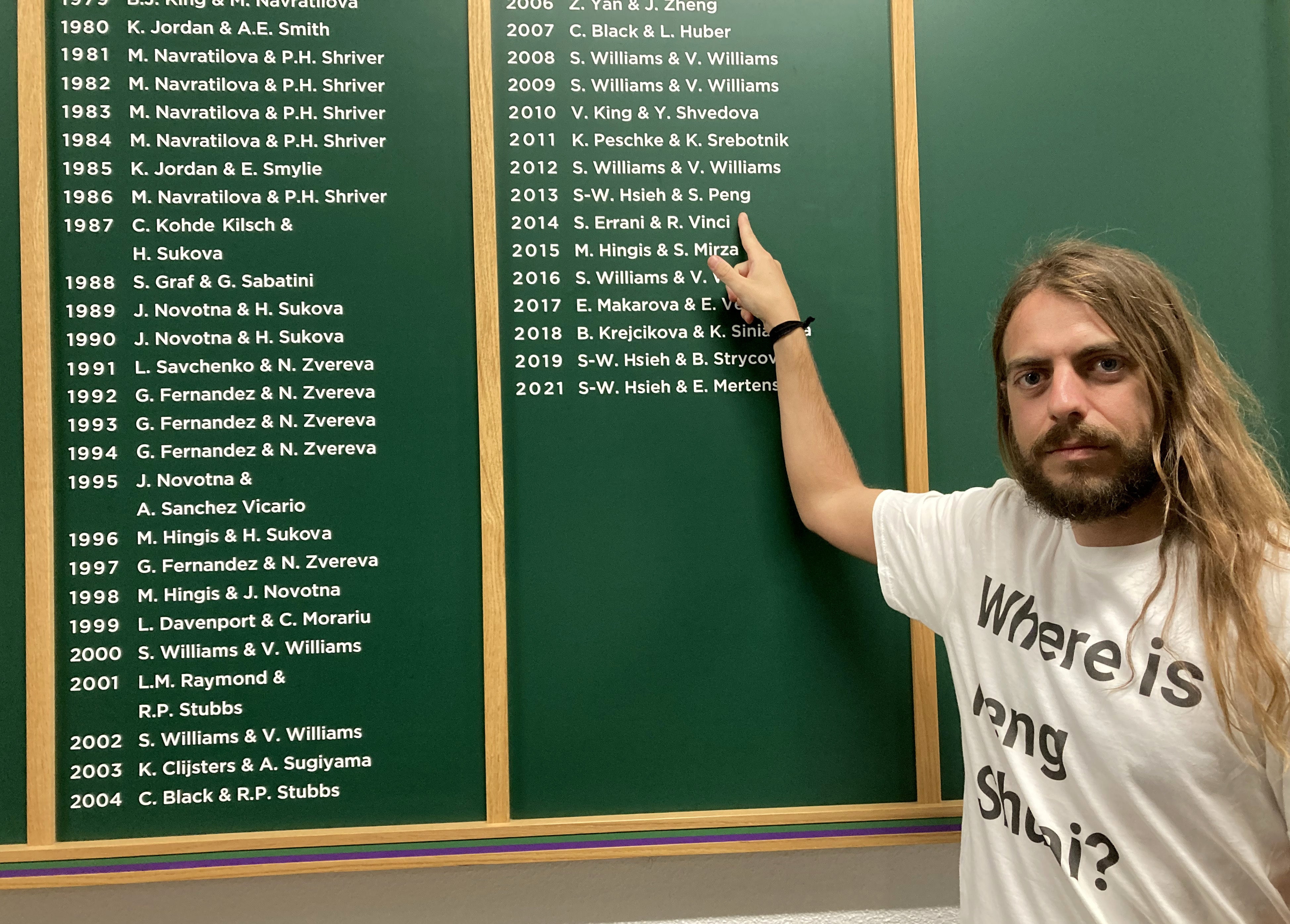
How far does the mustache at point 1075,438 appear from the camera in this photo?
1.21 meters

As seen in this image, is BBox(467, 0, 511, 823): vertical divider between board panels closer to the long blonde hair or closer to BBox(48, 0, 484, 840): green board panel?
BBox(48, 0, 484, 840): green board panel

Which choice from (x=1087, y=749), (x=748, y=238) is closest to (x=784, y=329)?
(x=748, y=238)

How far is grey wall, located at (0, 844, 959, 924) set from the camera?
1.63 meters

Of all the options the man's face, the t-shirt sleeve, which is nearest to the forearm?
the t-shirt sleeve

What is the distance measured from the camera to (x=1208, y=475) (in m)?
1.17

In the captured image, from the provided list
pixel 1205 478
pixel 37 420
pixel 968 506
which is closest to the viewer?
pixel 1205 478

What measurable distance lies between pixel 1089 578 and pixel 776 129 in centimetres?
110

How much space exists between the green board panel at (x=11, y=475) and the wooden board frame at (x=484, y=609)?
28 millimetres

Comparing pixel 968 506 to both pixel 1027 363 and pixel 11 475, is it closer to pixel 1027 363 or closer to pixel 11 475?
pixel 1027 363

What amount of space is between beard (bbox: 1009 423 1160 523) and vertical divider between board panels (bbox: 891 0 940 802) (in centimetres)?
44

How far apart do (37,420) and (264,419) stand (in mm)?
433

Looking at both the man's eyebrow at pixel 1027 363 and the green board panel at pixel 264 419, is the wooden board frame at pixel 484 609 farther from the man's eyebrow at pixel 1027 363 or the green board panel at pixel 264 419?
the man's eyebrow at pixel 1027 363

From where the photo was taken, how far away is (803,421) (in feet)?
5.27

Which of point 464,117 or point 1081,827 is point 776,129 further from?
point 1081,827
